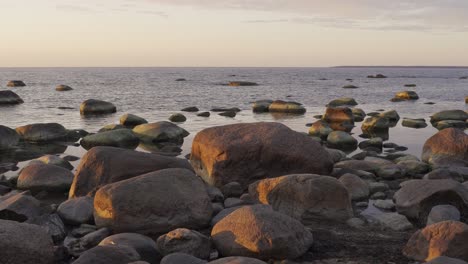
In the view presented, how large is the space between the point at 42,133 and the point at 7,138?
1.96 metres

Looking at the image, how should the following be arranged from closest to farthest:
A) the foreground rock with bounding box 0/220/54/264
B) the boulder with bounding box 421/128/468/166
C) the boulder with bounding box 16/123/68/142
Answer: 1. the foreground rock with bounding box 0/220/54/264
2. the boulder with bounding box 421/128/468/166
3. the boulder with bounding box 16/123/68/142

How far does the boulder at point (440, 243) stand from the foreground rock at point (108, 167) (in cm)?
532

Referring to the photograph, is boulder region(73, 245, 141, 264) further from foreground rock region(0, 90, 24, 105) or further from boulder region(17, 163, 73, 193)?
foreground rock region(0, 90, 24, 105)

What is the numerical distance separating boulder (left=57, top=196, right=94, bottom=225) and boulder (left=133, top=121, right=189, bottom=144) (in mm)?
10518

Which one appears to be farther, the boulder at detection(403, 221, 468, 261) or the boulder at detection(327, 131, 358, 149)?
the boulder at detection(327, 131, 358, 149)

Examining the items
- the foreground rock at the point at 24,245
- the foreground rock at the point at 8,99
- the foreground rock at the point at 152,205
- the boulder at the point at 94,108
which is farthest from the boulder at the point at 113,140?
the foreground rock at the point at 8,99

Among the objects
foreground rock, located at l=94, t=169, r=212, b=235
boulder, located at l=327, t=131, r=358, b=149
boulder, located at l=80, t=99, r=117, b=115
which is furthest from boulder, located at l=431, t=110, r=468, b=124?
foreground rock, located at l=94, t=169, r=212, b=235

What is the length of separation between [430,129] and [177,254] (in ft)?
66.4

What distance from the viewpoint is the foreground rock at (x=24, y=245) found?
21.3 ft

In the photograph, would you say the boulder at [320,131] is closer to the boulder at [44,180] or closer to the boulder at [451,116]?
the boulder at [451,116]

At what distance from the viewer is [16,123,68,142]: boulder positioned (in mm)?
20000

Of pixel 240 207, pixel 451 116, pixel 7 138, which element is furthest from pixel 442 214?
pixel 451 116

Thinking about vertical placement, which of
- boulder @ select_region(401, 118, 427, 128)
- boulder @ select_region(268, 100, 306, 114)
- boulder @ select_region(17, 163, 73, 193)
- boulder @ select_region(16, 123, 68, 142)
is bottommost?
boulder @ select_region(268, 100, 306, 114)

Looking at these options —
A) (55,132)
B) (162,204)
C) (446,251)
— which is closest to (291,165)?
(162,204)
